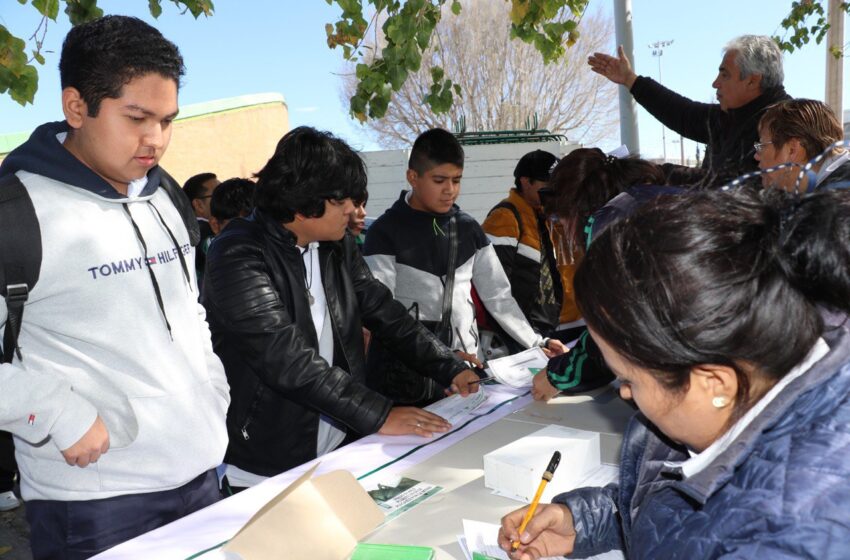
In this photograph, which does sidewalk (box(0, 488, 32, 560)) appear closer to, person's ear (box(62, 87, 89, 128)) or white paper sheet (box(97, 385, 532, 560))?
white paper sheet (box(97, 385, 532, 560))

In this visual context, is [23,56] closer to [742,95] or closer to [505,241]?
[505,241]

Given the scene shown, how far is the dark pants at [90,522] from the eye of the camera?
1406 millimetres

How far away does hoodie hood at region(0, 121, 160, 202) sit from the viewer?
139cm

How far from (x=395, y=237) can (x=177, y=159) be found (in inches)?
576

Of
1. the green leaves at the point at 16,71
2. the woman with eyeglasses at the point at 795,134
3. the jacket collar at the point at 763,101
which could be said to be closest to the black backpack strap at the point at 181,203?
the green leaves at the point at 16,71

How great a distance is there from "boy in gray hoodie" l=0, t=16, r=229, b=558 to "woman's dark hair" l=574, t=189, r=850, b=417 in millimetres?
994

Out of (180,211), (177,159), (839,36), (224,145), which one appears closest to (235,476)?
(180,211)

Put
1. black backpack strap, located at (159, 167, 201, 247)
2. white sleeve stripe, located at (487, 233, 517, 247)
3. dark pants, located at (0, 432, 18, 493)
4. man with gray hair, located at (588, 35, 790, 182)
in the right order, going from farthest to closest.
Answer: white sleeve stripe, located at (487, 233, 517, 247), man with gray hair, located at (588, 35, 790, 182), dark pants, located at (0, 432, 18, 493), black backpack strap, located at (159, 167, 201, 247)

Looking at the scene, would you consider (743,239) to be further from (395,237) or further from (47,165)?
Result: (395,237)

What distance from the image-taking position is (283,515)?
1201 millimetres

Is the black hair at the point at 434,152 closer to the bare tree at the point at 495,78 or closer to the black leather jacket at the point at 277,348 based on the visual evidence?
the black leather jacket at the point at 277,348

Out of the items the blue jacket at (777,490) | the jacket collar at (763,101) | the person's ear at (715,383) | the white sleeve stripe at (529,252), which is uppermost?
the jacket collar at (763,101)

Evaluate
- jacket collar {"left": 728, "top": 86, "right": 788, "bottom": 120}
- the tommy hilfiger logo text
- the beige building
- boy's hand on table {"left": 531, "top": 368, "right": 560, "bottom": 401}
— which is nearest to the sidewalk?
the tommy hilfiger logo text

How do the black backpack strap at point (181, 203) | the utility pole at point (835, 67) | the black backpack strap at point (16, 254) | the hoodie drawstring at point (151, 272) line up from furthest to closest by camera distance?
1. the utility pole at point (835, 67)
2. the black backpack strap at point (181, 203)
3. the hoodie drawstring at point (151, 272)
4. the black backpack strap at point (16, 254)
